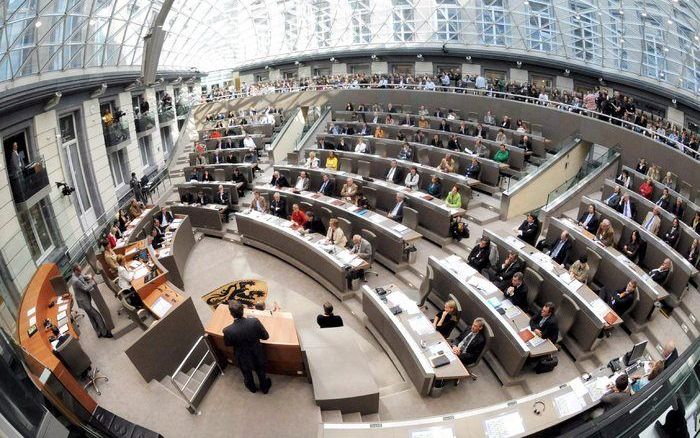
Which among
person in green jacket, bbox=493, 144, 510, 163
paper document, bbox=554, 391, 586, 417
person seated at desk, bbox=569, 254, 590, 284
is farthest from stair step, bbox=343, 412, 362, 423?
person in green jacket, bbox=493, 144, 510, 163

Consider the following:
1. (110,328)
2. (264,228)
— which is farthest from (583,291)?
(110,328)

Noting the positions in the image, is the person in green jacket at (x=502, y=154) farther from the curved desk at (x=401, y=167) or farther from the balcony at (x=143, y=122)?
the balcony at (x=143, y=122)

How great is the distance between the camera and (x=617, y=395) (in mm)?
5828

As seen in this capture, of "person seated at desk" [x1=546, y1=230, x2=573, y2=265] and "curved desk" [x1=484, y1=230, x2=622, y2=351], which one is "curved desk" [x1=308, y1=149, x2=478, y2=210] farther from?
"person seated at desk" [x1=546, y1=230, x2=573, y2=265]

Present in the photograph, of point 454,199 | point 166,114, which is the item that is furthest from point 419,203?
point 166,114

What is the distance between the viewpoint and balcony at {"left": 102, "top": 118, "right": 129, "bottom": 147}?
1953 cm

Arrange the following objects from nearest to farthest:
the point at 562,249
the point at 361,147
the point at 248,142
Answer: the point at 562,249
the point at 361,147
the point at 248,142

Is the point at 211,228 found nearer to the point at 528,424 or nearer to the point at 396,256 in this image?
the point at 396,256

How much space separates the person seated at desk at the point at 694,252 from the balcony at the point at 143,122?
24.5 meters

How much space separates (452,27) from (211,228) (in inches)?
861

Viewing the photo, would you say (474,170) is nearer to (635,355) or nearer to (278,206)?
(278,206)

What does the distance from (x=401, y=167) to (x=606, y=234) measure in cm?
728

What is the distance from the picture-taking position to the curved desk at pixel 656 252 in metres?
9.08

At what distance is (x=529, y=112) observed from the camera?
63.1 feet
